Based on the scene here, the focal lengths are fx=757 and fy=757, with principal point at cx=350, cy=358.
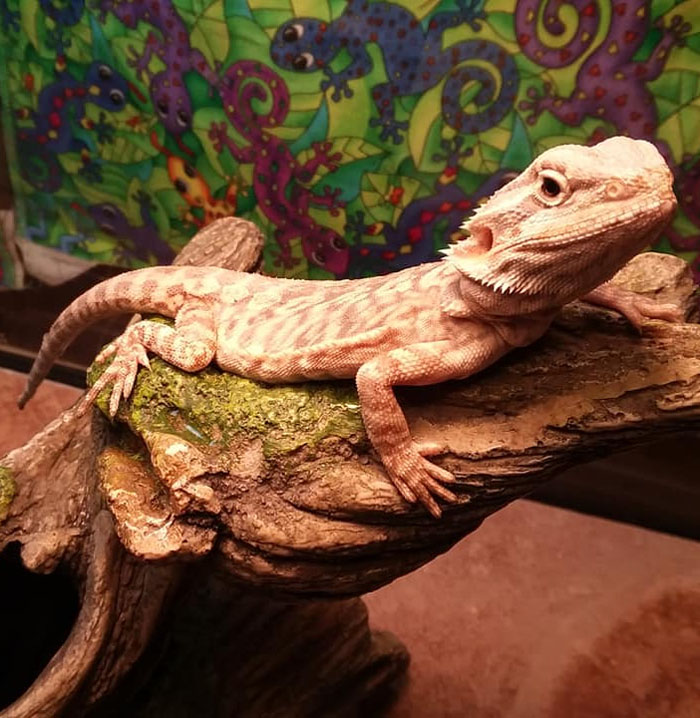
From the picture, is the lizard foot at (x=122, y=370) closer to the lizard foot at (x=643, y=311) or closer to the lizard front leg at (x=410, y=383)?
the lizard front leg at (x=410, y=383)

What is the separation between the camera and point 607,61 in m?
2.91

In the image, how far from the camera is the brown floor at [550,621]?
129 inches

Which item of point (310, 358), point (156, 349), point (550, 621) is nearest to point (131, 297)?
point (156, 349)

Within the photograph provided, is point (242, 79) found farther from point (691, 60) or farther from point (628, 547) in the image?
point (628, 547)

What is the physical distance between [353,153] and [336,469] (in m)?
1.85

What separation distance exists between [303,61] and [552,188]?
6.22 feet

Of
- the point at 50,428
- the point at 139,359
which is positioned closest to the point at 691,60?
the point at 139,359

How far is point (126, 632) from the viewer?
239 cm

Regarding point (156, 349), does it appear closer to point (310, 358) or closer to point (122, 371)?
point (122, 371)

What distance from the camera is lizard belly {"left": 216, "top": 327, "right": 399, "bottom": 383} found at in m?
2.09

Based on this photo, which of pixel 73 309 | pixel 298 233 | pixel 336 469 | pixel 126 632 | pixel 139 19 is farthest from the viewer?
pixel 298 233

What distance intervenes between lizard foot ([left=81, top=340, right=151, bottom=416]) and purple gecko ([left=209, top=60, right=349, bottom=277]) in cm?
141

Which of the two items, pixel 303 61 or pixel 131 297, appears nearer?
pixel 131 297

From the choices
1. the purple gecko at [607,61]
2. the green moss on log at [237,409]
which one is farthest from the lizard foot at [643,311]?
the purple gecko at [607,61]
